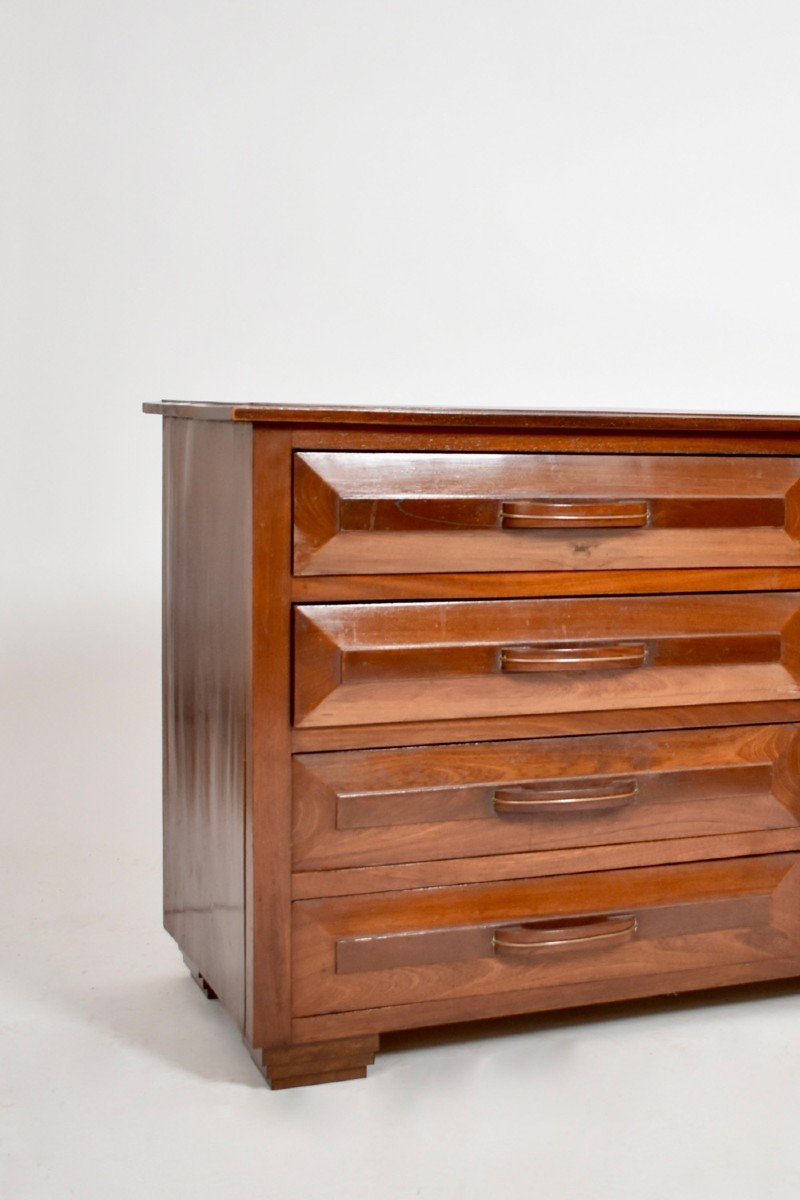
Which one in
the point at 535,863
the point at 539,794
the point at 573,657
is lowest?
the point at 535,863

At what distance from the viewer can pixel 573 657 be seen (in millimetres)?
2463

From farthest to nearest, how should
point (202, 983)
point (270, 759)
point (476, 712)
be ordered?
point (202, 983)
point (476, 712)
point (270, 759)

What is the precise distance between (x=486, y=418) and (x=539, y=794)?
56 cm

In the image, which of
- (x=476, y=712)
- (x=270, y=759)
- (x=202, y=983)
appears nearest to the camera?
(x=270, y=759)

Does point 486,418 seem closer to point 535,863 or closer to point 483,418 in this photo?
point 483,418

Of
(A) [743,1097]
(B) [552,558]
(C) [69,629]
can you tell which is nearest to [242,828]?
(B) [552,558]

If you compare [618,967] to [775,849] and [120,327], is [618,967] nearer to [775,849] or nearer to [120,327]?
[775,849]

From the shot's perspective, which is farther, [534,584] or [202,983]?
[202,983]

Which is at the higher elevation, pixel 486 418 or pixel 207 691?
pixel 486 418

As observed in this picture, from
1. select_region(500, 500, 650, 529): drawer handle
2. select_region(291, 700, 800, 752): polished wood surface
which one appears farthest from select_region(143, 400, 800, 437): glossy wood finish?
select_region(291, 700, 800, 752): polished wood surface

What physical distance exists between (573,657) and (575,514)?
0.21 metres

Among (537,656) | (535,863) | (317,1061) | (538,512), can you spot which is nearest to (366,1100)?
(317,1061)

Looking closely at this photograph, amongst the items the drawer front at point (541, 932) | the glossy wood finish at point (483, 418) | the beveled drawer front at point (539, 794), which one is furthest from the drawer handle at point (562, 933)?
the glossy wood finish at point (483, 418)

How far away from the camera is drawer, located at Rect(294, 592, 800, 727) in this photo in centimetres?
234
